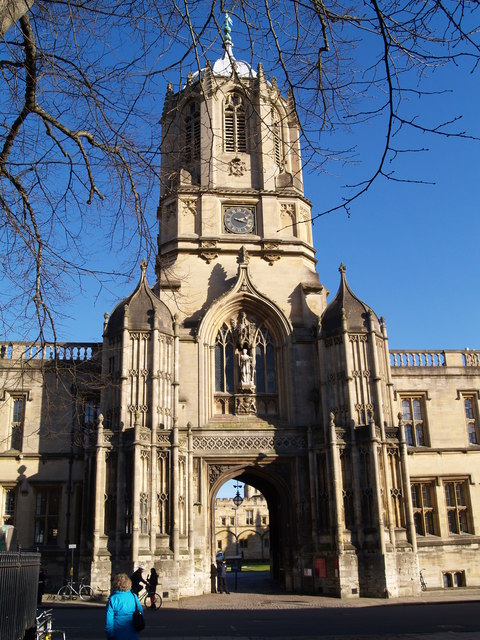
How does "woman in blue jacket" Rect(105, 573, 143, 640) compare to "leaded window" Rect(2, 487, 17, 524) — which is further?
"leaded window" Rect(2, 487, 17, 524)

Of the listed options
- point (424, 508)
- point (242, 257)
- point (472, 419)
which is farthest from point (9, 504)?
point (472, 419)

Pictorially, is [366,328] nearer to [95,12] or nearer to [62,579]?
[62,579]

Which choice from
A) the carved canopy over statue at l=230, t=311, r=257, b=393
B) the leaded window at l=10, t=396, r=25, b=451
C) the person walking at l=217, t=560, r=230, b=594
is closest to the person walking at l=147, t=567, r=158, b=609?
the person walking at l=217, t=560, r=230, b=594

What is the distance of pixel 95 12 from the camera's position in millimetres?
6410

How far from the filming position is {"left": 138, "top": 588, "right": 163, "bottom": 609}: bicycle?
63.2 ft

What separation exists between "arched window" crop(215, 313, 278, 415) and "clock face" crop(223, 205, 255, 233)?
14.6ft

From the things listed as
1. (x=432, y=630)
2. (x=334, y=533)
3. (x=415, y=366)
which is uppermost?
(x=415, y=366)

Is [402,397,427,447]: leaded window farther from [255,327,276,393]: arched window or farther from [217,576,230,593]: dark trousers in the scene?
[217,576,230,593]: dark trousers

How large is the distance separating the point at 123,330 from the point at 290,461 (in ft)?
26.2

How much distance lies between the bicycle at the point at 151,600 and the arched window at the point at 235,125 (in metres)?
19.8

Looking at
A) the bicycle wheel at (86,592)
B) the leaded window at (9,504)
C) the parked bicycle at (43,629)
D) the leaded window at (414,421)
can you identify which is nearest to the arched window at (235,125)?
the leaded window at (414,421)

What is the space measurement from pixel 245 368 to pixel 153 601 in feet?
33.0

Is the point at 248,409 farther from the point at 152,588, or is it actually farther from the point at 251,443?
the point at 152,588

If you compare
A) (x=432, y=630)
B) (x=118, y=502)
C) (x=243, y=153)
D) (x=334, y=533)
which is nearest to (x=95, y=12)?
(x=432, y=630)
